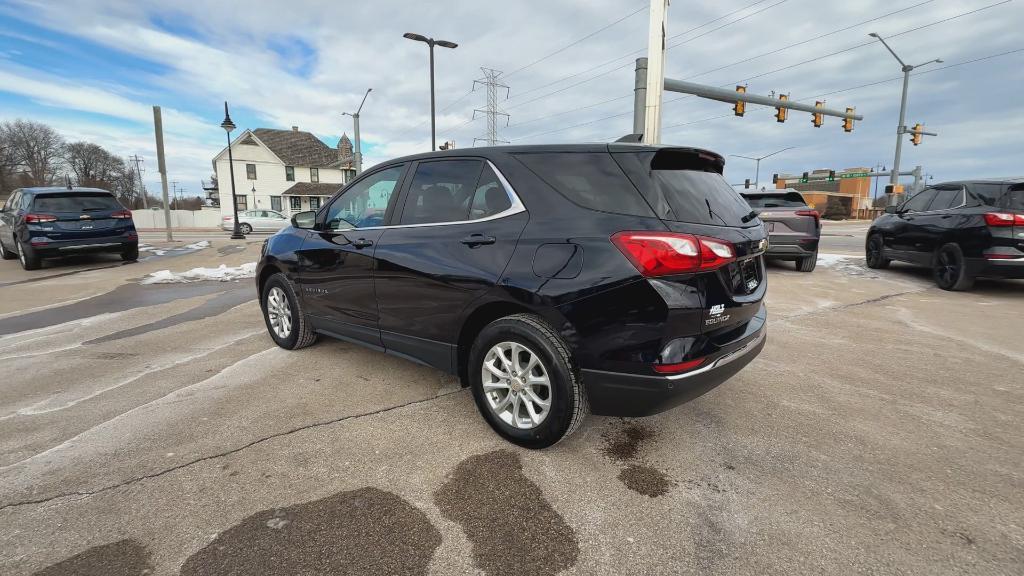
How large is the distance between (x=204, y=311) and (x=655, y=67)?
10.8 metres

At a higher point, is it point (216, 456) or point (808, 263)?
point (808, 263)

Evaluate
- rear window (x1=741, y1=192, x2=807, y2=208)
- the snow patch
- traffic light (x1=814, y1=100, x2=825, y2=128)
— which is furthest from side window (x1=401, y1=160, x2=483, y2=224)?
traffic light (x1=814, y1=100, x2=825, y2=128)

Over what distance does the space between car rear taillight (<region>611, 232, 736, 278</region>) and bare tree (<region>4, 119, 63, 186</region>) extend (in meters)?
79.2

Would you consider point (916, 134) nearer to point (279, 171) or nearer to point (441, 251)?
point (441, 251)

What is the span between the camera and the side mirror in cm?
411

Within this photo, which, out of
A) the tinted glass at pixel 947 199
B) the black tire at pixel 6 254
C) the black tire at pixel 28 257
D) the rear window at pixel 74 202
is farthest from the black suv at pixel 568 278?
the black tire at pixel 6 254

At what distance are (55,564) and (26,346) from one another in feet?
13.8

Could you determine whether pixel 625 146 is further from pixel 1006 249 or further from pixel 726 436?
pixel 1006 249

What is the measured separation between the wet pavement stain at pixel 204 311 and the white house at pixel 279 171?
41.6m

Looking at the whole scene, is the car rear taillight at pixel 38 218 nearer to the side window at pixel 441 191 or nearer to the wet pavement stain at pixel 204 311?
the wet pavement stain at pixel 204 311

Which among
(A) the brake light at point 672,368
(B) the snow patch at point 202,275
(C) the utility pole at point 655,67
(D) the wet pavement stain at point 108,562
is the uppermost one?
(C) the utility pole at point 655,67

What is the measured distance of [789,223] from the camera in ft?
29.6

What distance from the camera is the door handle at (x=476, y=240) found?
8.92 ft

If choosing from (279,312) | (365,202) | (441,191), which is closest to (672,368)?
(441,191)
